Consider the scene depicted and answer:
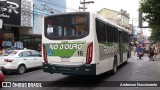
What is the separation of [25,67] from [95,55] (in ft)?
22.3

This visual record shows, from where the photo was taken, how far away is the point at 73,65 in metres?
10.5

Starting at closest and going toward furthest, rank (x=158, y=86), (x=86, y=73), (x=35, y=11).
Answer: (x=86, y=73)
(x=158, y=86)
(x=35, y=11)

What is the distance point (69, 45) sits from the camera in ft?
35.0

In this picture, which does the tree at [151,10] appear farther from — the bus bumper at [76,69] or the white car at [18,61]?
the white car at [18,61]

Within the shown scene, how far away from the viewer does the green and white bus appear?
10383 mm

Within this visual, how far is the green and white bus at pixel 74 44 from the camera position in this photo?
10.4m

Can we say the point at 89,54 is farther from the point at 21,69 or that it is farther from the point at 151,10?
the point at 151,10

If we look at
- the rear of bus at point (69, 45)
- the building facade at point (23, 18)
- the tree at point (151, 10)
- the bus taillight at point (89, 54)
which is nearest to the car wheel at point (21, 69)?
the rear of bus at point (69, 45)

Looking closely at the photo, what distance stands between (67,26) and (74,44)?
0.84 m

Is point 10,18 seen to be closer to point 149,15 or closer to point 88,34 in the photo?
point 149,15

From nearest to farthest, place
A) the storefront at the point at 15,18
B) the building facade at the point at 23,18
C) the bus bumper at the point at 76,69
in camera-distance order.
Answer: the bus bumper at the point at 76,69 → the storefront at the point at 15,18 → the building facade at the point at 23,18

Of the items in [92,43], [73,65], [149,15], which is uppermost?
[149,15]

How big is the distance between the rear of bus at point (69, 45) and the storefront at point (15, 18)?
11104 mm

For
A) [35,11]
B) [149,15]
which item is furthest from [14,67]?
[35,11]
